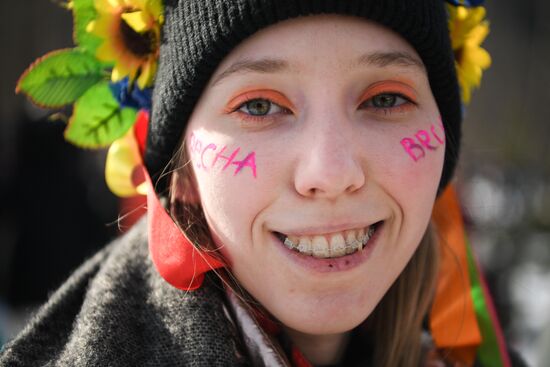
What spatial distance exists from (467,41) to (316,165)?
97 cm

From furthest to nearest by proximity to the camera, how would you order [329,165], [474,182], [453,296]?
[474,182], [453,296], [329,165]

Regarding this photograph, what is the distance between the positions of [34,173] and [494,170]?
3.81 m

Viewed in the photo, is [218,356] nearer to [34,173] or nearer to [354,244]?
[354,244]

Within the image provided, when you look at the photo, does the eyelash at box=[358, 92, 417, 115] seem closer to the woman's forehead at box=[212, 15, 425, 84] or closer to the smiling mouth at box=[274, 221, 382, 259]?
the woman's forehead at box=[212, 15, 425, 84]

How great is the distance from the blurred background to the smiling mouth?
1.85 meters

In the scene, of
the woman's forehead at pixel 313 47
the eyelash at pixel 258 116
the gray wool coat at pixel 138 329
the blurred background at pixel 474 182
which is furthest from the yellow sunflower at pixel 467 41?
the blurred background at pixel 474 182

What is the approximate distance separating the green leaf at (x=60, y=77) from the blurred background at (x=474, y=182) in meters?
1.50

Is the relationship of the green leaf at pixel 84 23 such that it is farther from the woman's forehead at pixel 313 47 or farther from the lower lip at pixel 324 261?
the lower lip at pixel 324 261

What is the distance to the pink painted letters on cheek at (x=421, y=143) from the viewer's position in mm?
1474

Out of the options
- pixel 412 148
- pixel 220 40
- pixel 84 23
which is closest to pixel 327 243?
pixel 412 148

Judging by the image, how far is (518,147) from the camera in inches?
218

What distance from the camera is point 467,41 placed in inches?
78.2

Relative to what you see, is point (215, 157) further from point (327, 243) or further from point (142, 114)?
point (142, 114)

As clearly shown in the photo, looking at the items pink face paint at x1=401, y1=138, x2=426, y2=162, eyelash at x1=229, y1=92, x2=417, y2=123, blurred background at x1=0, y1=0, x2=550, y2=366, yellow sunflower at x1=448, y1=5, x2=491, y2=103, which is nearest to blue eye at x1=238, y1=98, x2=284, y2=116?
eyelash at x1=229, y1=92, x2=417, y2=123
